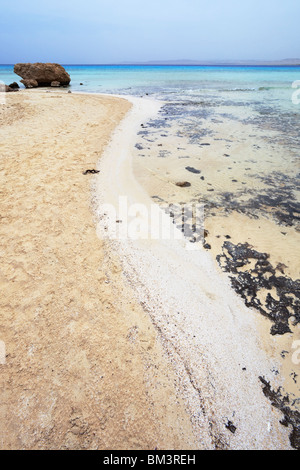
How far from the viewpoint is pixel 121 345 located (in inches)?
89.6

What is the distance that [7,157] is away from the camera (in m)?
6.16

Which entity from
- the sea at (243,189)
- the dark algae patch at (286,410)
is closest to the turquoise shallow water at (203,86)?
the sea at (243,189)

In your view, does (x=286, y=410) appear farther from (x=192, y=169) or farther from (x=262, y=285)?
(x=192, y=169)

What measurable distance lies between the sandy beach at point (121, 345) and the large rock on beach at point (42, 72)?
28.4 meters

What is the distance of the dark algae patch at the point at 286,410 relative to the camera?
176cm

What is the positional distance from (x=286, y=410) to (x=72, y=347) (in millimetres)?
1963

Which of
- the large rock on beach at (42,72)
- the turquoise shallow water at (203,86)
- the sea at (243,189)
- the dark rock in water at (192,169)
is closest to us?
the sea at (243,189)

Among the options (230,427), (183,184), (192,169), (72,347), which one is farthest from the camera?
(192,169)

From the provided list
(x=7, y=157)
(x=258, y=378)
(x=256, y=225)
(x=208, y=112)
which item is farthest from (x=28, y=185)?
(x=208, y=112)

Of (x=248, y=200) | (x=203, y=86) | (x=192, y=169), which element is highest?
(x=203, y=86)

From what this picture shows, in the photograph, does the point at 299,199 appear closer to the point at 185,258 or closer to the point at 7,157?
the point at 185,258

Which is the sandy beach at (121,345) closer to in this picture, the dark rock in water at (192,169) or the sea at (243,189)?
the sea at (243,189)

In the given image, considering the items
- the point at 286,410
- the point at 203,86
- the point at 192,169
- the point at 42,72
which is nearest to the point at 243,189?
the point at 192,169
